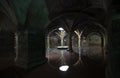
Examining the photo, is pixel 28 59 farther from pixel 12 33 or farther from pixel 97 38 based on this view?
pixel 97 38

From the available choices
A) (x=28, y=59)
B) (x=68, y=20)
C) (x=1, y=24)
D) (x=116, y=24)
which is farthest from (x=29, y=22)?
(x=68, y=20)

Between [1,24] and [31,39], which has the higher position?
[1,24]

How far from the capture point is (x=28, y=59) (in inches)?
224

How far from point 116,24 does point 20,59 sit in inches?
199

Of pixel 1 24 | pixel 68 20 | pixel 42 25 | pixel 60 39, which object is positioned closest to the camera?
pixel 42 25

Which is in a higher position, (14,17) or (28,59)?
(14,17)

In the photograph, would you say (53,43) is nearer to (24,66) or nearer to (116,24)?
(24,66)

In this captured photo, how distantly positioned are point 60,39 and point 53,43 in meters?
1.74

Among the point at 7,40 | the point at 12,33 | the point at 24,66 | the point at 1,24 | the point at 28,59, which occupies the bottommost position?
the point at 24,66

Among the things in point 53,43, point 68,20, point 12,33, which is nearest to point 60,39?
point 53,43

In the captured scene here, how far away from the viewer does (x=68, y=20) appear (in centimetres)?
1162

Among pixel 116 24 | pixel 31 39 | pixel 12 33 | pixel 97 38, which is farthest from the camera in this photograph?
pixel 97 38

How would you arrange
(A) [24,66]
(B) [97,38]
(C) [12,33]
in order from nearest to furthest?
1. (A) [24,66]
2. (C) [12,33]
3. (B) [97,38]

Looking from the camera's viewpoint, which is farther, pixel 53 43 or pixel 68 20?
pixel 53 43
